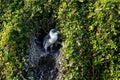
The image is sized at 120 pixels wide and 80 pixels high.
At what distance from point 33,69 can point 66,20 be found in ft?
2.80

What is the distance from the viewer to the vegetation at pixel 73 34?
5.09 metres

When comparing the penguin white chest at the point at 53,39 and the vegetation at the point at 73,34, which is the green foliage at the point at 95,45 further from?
the penguin white chest at the point at 53,39

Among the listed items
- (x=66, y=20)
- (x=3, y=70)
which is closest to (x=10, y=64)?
(x=3, y=70)

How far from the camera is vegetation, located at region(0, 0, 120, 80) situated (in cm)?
509

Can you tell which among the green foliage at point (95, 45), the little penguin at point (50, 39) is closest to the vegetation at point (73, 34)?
the green foliage at point (95, 45)

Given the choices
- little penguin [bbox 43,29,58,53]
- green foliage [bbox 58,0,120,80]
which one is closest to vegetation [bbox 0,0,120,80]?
green foliage [bbox 58,0,120,80]

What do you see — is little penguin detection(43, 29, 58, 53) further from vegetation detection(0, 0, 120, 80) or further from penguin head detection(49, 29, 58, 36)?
vegetation detection(0, 0, 120, 80)

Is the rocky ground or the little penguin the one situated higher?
the little penguin

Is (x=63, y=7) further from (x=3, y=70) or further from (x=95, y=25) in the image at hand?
(x=3, y=70)

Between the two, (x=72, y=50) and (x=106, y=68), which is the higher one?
(x=72, y=50)

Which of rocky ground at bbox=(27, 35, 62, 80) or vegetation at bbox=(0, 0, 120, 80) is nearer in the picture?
vegetation at bbox=(0, 0, 120, 80)

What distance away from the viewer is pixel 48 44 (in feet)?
18.2

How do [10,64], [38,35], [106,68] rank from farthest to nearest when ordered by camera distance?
[38,35] → [10,64] → [106,68]

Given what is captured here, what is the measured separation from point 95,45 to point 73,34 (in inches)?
13.9
